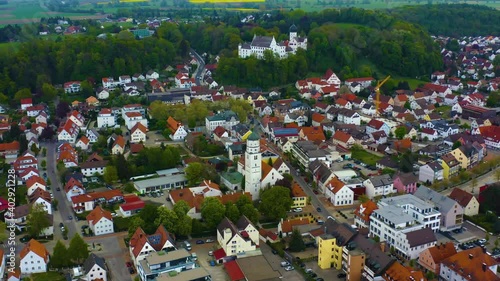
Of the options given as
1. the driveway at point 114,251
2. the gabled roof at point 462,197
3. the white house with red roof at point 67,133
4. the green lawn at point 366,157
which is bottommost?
the green lawn at point 366,157

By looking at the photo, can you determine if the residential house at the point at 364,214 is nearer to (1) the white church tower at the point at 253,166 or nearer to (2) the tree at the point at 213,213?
(1) the white church tower at the point at 253,166

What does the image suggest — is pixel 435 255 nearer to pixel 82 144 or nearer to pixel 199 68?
pixel 82 144

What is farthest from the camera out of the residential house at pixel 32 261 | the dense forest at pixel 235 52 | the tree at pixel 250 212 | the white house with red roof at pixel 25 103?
the dense forest at pixel 235 52

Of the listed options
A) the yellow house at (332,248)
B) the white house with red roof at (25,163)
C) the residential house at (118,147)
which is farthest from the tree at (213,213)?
the white house with red roof at (25,163)

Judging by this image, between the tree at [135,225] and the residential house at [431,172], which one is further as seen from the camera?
the residential house at [431,172]

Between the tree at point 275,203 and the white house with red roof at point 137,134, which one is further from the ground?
the tree at point 275,203

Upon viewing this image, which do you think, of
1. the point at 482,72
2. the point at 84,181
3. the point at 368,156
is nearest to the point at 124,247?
the point at 84,181

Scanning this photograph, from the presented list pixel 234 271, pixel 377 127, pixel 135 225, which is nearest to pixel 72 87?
pixel 377 127
